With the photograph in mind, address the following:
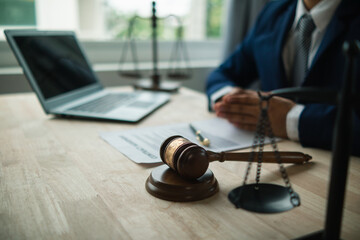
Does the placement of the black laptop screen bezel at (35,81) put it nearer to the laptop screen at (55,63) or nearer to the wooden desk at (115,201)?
the laptop screen at (55,63)

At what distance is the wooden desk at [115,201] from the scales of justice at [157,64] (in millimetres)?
800

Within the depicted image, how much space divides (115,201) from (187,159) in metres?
0.14

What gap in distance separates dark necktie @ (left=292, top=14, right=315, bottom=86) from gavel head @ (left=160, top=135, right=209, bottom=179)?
0.88m

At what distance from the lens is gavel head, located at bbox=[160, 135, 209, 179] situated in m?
0.57

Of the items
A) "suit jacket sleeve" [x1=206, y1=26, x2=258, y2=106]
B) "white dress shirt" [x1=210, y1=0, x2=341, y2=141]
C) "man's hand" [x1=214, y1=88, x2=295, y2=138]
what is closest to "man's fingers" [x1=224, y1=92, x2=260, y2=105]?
"man's hand" [x1=214, y1=88, x2=295, y2=138]

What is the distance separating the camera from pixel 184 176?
58 cm

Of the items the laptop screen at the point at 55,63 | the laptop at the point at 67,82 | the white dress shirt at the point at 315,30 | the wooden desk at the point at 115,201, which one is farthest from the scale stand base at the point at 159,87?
the wooden desk at the point at 115,201

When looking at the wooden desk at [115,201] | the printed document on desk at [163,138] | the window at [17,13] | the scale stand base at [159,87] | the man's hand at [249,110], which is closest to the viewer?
the wooden desk at [115,201]

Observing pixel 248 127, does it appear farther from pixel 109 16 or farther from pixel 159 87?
pixel 109 16

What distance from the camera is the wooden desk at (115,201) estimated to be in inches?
18.8

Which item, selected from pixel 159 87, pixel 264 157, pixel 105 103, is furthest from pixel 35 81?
pixel 264 157

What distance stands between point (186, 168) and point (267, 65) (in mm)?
966

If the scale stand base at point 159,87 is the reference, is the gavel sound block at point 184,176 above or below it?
above

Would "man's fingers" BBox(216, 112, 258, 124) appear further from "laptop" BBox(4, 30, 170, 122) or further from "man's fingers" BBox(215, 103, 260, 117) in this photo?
"laptop" BBox(4, 30, 170, 122)
